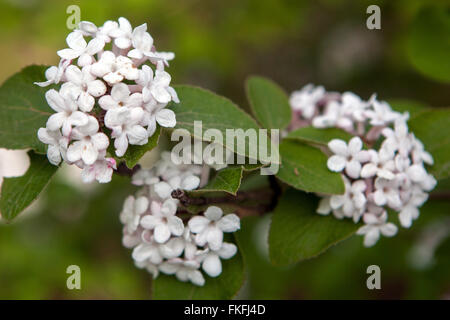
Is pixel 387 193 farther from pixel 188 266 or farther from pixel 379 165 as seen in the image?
pixel 188 266

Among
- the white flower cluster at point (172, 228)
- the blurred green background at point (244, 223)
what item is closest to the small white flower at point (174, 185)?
the white flower cluster at point (172, 228)

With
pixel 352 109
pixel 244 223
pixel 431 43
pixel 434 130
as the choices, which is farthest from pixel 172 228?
pixel 244 223

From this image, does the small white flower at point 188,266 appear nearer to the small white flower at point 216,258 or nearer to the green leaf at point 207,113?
the small white flower at point 216,258

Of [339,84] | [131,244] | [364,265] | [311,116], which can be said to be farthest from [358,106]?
[339,84]

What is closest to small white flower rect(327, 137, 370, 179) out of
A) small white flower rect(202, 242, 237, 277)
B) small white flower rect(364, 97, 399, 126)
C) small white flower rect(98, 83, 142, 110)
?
small white flower rect(364, 97, 399, 126)

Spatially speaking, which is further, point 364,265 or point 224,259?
point 364,265

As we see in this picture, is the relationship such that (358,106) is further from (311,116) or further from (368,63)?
(368,63)
